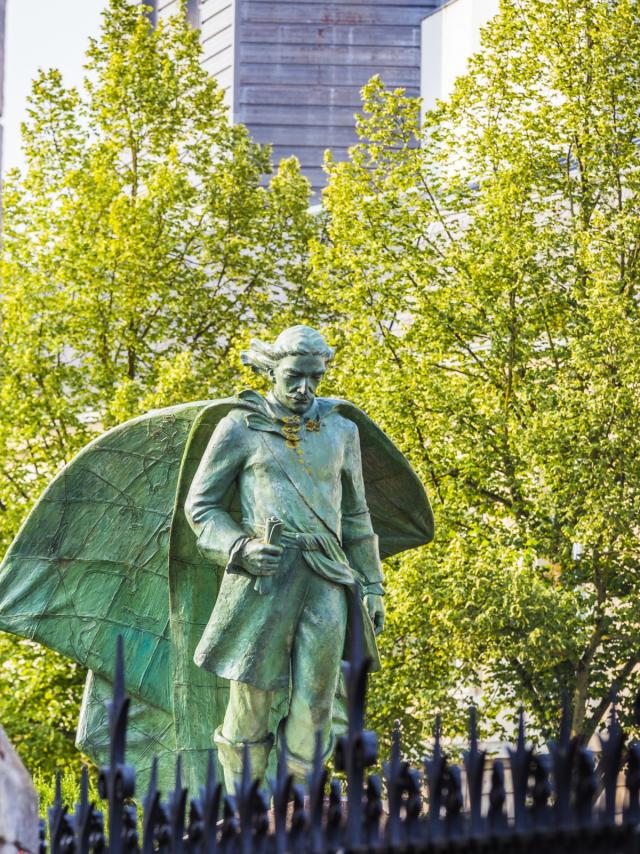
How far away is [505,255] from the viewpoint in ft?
67.6

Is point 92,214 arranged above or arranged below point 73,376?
above

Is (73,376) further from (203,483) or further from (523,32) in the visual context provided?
(203,483)

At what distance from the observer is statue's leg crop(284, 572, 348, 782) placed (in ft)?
26.1

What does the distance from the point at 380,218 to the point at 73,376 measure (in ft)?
14.6

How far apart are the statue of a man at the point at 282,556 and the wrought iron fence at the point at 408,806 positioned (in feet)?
12.1

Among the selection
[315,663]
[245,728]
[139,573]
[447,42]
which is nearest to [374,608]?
[315,663]

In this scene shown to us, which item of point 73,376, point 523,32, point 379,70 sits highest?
point 379,70

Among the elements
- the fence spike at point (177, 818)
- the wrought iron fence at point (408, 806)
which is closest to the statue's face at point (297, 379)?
the wrought iron fence at point (408, 806)

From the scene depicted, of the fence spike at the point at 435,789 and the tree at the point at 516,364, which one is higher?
the tree at the point at 516,364

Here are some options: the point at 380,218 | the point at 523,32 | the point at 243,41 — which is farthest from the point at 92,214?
the point at 243,41

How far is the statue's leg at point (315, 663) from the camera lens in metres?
7.95

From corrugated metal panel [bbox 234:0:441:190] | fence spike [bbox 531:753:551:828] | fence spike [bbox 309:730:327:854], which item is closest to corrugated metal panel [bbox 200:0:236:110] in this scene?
corrugated metal panel [bbox 234:0:441:190]

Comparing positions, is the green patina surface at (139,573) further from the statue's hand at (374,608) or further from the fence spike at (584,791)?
the fence spike at (584,791)

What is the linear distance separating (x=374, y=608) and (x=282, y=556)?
20.3 inches
